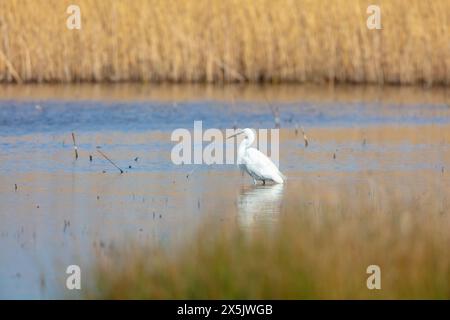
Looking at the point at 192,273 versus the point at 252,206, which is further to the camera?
the point at 252,206

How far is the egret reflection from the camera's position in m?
8.84

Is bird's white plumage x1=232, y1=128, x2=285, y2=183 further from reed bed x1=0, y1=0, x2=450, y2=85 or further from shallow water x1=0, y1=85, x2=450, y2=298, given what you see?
reed bed x1=0, y1=0, x2=450, y2=85

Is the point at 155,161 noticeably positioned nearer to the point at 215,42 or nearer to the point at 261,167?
the point at 261,167

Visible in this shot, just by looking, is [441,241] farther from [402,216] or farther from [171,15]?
[171,15]

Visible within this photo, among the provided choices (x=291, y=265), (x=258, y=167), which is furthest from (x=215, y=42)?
(x=291, y=265)

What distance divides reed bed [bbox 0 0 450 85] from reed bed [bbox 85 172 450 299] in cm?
1115

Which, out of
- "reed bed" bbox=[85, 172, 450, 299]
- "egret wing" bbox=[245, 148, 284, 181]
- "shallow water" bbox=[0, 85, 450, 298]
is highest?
"reed bed" bbox=[85, 172, 450, 299]

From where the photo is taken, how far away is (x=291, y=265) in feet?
20.5

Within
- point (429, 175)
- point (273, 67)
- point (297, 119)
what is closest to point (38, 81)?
point (273, 67)

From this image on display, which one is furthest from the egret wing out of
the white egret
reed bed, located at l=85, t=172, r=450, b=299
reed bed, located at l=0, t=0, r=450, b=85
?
reed bed, located at l=0, t=0, r=450, b=85

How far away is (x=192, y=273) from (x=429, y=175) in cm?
534

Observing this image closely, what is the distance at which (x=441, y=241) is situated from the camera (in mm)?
6914

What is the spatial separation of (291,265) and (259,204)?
3.46m

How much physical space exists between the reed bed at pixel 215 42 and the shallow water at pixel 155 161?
0.39m
